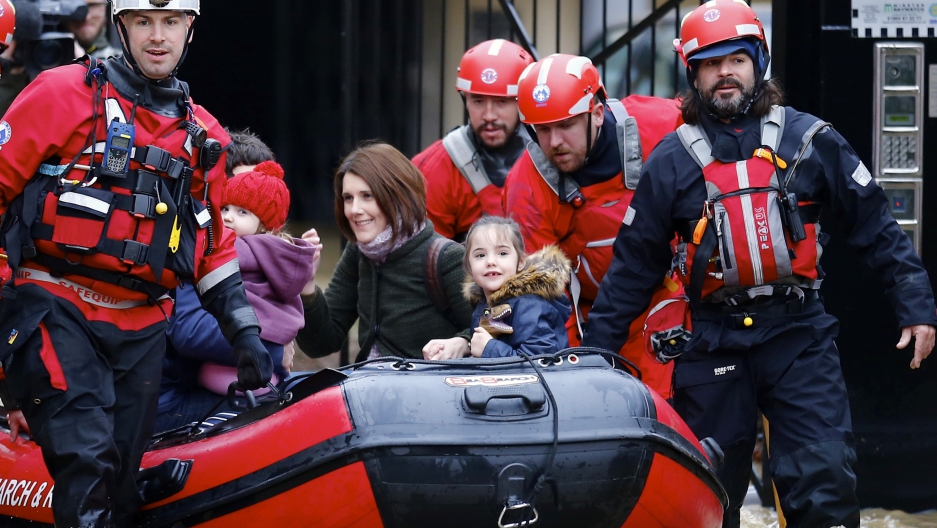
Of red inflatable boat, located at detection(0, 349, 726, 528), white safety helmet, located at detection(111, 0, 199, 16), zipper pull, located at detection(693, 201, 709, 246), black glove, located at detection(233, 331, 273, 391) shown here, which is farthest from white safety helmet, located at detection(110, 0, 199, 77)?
zipper pull, located at detection(693, 201, 709, 246)

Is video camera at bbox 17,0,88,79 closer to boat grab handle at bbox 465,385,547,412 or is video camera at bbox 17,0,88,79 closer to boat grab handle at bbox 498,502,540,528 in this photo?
boat grab handle at bbox 465,385,547,412

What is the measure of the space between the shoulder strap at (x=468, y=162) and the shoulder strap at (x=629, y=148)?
77 cm

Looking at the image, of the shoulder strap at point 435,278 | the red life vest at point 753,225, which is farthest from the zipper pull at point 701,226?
the shoulder strap at point 435,278

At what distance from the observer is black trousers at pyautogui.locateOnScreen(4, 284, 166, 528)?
3225 mm

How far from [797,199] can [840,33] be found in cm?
144

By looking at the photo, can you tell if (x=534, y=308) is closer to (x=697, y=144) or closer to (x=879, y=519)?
(x=697, y=144)

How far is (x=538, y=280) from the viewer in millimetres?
3953

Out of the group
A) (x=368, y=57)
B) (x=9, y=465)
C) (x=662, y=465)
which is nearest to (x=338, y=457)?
(x=662, y=465)

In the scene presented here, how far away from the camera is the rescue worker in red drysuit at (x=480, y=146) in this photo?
17.1ft

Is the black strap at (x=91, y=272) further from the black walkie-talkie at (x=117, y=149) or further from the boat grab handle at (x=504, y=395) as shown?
the boat grab handle at (x=504, y=395)

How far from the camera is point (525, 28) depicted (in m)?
6.57

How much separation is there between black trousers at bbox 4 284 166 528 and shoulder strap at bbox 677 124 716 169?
71.2 inches

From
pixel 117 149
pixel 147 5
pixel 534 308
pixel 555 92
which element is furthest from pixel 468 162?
pixel 117 149

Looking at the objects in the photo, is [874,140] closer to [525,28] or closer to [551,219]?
[551,219]
